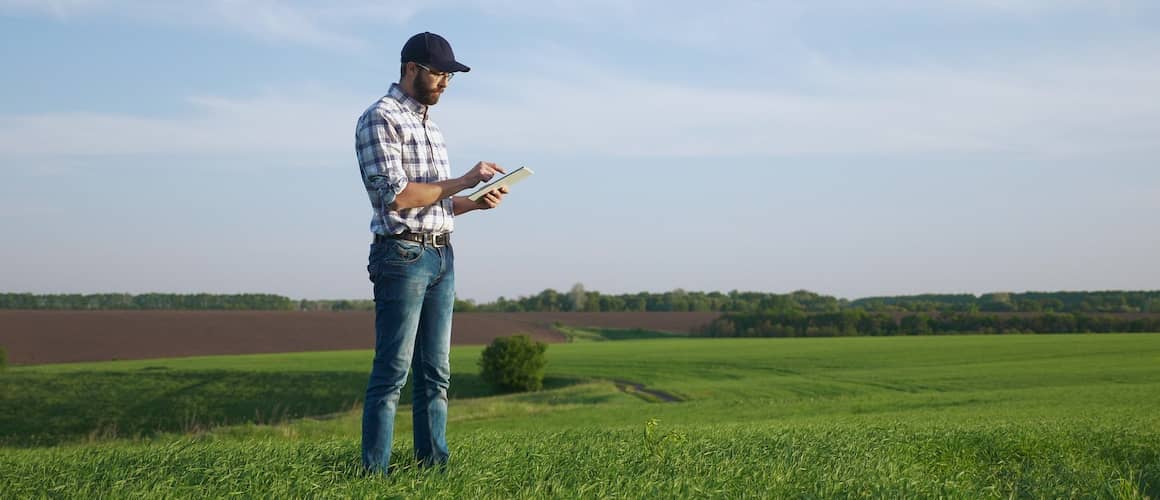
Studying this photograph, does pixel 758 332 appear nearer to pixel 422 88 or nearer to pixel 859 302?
pixel 859 302

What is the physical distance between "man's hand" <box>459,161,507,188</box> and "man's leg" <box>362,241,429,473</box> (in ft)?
1.41

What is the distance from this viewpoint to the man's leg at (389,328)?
185 inches

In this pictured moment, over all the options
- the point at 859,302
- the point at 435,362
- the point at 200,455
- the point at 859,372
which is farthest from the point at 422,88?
the point at 859,302

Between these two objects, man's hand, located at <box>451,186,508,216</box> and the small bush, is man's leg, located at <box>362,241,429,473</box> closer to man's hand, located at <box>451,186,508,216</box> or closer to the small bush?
man's hand, located at <box>451,186,508,216</box>

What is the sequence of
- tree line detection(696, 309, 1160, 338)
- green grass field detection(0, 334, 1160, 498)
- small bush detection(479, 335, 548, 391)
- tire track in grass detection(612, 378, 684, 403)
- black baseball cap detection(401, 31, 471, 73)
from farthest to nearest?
1. tree line detection(696, 309, 1160, 338)
2. small bush detection(479, 335, 548, 391)
3. tire track in grass detection(612, 378, 684, 403)
4. black baseball cap detection(401, 31, 471, 73)
5. green grass field detection(0, 334, 1160, 498)

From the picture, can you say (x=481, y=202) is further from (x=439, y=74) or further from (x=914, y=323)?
(x=914, y=323)

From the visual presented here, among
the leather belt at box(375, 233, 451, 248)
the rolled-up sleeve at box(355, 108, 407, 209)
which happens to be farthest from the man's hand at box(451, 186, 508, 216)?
the rolled-up sleeve at box(355, 108, 407, 209)

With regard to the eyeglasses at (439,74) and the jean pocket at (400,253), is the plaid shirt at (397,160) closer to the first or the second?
the jean pocket at (400,253)

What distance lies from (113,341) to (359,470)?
2120 inches

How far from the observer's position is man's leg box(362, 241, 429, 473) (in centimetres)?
471

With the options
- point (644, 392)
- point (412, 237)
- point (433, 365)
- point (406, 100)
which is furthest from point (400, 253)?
point (644, 392)

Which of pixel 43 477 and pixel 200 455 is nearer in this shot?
pixel 43 477

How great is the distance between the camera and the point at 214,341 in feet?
188

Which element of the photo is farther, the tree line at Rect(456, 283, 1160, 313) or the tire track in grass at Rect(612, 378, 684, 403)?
the tree line at Rect(456, 283, 1160, 313)
